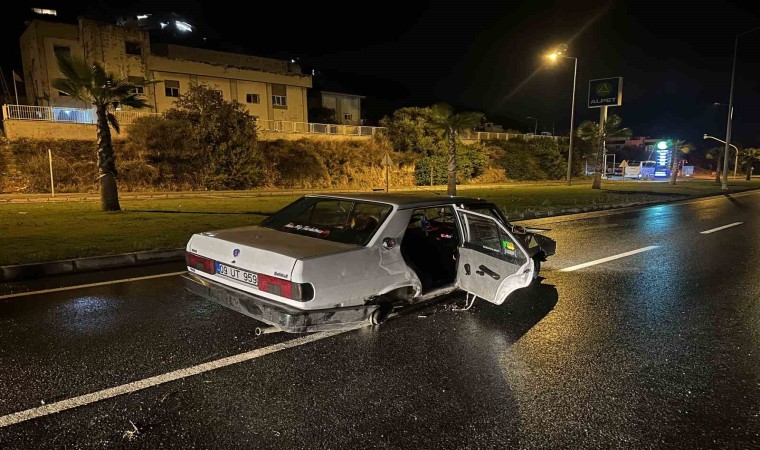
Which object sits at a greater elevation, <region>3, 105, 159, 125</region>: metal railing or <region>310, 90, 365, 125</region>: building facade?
<region>310, 90, 365, 125</region>: building facade

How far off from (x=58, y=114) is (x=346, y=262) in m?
27.6

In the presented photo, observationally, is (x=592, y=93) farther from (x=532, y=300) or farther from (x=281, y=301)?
(x=281, y=301)

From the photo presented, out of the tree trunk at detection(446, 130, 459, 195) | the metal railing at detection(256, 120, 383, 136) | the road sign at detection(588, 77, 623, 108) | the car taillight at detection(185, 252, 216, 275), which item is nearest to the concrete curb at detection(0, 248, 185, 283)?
the car taillight at detection(185, 252, 216, 275)

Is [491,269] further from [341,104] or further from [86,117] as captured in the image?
[341,104]

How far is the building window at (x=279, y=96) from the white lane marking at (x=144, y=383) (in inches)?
1462

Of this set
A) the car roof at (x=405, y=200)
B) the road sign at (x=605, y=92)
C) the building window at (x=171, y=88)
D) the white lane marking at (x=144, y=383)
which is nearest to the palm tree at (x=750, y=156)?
the road sign at (x=605, y=92)

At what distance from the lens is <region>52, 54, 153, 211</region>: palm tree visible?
14.1m

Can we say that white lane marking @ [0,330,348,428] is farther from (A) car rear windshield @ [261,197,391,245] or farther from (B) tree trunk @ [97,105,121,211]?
(B) tree trunk @ [97,105,121,211]

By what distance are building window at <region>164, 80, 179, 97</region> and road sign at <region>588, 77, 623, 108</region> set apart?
32.3 metres

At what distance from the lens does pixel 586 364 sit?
3865 mm

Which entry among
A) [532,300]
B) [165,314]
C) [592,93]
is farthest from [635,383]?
[592,93]

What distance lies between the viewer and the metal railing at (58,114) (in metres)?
23.4

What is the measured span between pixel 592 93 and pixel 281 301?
132 ft

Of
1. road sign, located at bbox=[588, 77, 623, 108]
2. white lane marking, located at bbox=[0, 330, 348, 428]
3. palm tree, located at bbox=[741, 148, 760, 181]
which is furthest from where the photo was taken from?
palm tree, located at bbox=[741, 148, 760, 181]
